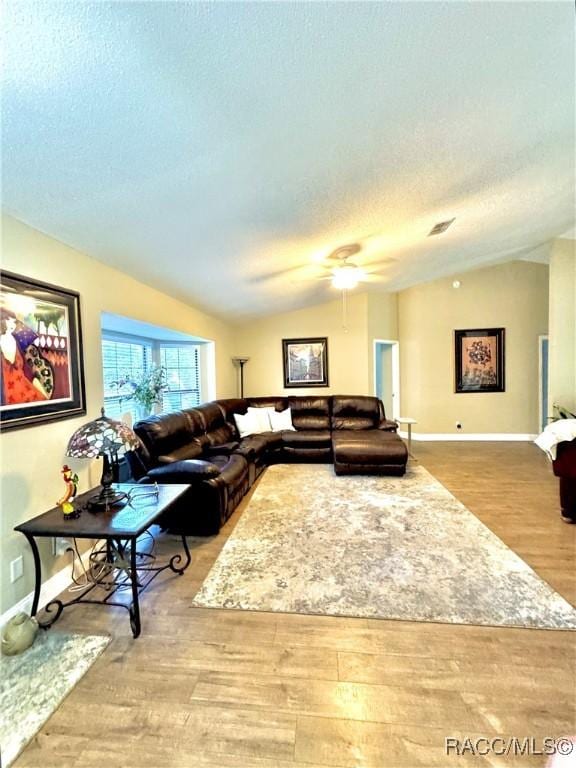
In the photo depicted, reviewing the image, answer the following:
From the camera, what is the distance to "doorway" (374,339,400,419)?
23.2ft

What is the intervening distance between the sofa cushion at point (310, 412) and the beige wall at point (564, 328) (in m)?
3.35

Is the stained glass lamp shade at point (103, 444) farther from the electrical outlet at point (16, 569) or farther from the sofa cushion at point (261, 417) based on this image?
the sofa cushion at point (261, 417)

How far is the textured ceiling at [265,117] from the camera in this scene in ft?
3.75

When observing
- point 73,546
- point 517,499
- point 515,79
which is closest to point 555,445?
point 517,499

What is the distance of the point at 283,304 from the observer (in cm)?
593

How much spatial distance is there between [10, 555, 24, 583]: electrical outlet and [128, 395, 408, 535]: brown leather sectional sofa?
0.99 m

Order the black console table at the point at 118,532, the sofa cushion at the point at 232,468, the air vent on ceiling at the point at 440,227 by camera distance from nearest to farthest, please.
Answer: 1. the black console table at the point at 118,532
2. the sofa cushion at the point at 232,468
3. the air vent on ceiling at the point at 440,227

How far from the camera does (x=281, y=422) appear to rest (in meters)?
5.86

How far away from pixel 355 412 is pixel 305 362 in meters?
1.45

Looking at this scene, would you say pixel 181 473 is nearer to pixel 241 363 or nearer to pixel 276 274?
pixel 276 274

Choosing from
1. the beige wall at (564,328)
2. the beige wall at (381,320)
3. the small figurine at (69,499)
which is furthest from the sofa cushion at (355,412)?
the small figurine at (69,499)

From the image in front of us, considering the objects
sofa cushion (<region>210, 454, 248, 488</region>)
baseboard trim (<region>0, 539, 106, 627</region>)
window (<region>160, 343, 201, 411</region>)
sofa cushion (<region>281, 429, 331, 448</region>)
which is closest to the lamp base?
baseboard trim (<region>0, 539, 106, 627</region>)

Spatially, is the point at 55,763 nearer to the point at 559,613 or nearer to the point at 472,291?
the point at 559,613

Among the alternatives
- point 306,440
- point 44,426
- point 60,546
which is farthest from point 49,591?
point 306,440
